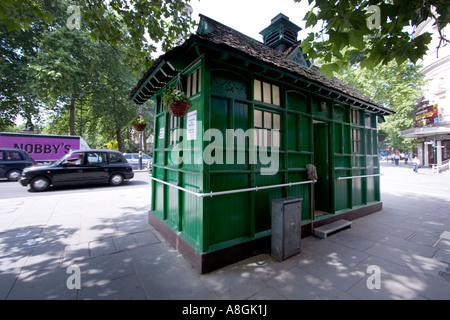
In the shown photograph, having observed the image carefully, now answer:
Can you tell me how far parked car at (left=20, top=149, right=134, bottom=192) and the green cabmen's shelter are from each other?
270 inches

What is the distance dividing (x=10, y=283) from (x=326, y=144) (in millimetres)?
7266

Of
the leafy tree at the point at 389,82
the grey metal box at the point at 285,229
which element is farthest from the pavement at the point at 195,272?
the leafy tree at the point at 389,82

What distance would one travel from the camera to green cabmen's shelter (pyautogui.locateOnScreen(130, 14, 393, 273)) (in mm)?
3555

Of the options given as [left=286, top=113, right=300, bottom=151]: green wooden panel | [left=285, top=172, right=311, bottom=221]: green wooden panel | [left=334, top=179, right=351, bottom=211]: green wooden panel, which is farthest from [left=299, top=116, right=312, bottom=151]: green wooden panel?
[left=334, top=179, right=351, bottom=211]: green wooden panel

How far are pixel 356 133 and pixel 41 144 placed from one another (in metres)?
20.6

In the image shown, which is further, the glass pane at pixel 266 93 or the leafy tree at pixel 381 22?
the glass pane at pixel 266 93

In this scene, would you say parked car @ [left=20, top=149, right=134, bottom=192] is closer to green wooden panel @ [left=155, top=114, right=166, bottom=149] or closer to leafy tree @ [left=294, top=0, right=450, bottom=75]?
green wooden panel @ [left=155, top=114, right=166, bottom=149]

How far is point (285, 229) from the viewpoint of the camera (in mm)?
3814

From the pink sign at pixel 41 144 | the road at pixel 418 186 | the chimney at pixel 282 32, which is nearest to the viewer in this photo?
the chimney at pixel 282 32

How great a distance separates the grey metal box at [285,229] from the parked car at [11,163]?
16602 millimetres

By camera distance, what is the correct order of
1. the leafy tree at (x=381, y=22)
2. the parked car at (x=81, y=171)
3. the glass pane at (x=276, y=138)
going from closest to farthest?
1. the leafy tree at (x=381, y=22)
2. the glass pane at (x=276, y=138)
3. the parked car at (x=81, y=171)

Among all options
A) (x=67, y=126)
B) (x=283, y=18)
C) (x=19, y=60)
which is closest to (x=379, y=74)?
(x=283, y=18)

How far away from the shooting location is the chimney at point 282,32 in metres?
6.97

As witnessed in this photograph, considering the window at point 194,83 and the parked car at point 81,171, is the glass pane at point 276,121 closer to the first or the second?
the window at point 194,83
